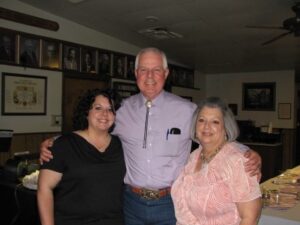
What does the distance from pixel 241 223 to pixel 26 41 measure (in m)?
4.42

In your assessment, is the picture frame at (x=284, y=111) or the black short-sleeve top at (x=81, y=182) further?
the picture frame at (x=284, y=111)

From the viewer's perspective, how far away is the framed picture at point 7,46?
4.70 metres

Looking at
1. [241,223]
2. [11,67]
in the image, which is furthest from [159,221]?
[11,67]

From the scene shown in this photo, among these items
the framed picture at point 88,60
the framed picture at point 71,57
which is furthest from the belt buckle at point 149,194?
the framed picture at point 88,60

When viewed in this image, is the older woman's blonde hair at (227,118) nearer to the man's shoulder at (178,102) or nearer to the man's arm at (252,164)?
the man's arm at (252,164)

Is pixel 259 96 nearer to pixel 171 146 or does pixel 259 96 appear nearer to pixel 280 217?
pixel 280 217

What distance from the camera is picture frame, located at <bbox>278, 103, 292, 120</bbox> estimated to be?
8516mm

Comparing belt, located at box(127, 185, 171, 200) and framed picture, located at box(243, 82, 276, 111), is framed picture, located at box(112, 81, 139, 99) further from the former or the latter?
belt, located at box(127, 185, 171, 200)

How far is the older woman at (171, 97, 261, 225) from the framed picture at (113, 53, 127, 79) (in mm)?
4861

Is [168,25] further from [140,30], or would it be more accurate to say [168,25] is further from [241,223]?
[241,223]

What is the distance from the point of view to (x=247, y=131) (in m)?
7.96

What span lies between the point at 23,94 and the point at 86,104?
353 cm

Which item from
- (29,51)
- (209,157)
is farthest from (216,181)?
(29,51)

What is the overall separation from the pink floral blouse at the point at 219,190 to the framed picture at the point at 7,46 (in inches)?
155
